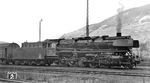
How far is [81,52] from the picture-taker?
2684 centimetres

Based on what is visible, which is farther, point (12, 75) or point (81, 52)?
point (81, 52)

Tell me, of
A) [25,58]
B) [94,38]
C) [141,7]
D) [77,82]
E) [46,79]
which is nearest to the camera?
[77,82]

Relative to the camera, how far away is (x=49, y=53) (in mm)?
30078

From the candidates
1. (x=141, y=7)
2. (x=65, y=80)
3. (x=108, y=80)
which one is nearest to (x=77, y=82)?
(x=65, y=80)

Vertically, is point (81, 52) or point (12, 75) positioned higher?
point (81, 52)

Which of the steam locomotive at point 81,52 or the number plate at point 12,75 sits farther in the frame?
the steam locomotive at point 81,52

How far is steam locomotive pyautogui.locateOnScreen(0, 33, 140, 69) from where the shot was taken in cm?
2406

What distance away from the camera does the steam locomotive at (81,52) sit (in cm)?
2406

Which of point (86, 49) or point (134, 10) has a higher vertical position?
point (134, 10)

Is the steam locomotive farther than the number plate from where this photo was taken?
Yes

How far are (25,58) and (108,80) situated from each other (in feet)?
63.7

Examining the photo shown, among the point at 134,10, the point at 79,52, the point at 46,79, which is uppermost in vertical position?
the point at 134,10

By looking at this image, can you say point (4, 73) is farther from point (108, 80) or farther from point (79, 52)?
point (108, 80)

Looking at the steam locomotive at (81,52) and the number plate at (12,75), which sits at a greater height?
the steam locomotive at (81,52)
